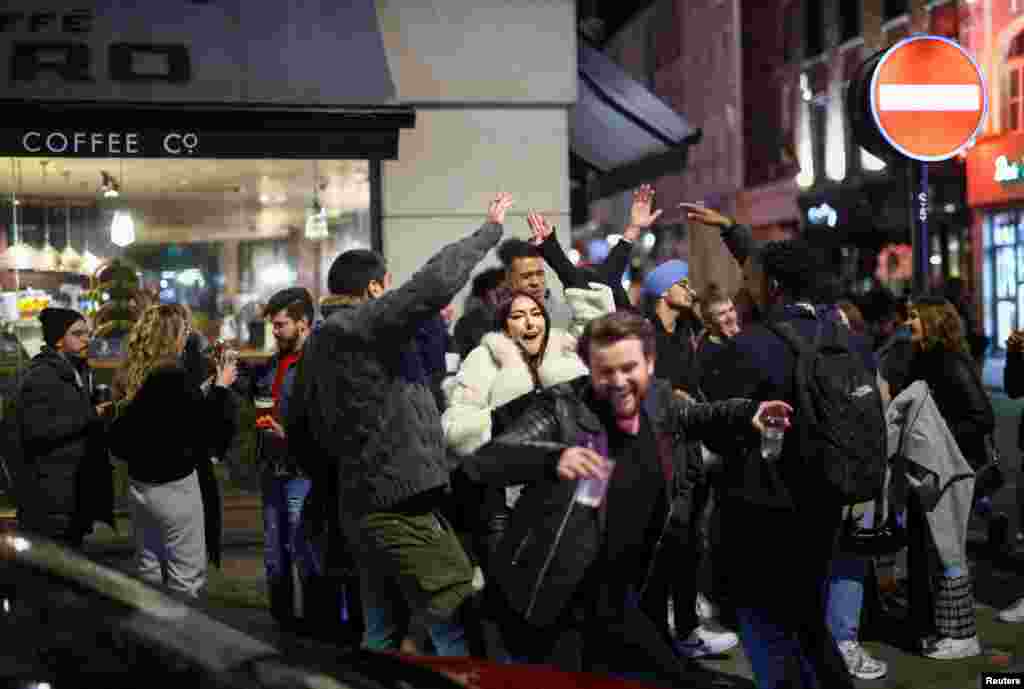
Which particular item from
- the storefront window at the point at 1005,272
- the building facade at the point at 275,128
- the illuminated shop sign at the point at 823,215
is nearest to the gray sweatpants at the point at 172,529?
the building facade at the point at 275,128

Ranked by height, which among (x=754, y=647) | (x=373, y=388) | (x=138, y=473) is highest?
(x=373, y=388)

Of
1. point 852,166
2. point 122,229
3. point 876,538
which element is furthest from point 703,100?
point 876,538

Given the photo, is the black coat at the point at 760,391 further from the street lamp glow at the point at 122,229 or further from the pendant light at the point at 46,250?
the street lamp glow at the point at 122,229

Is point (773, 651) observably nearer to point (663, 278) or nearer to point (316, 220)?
point (663, 278)

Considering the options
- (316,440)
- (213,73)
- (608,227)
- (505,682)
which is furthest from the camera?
(608,227)

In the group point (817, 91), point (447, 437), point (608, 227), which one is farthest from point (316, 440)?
point (608, 227)

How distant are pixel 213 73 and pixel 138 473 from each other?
14.4 ft

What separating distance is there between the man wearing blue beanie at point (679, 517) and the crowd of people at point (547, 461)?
2 centimetres

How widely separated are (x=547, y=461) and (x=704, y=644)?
3.45m

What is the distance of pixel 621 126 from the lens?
13.1 m

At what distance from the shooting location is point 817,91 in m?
33.8

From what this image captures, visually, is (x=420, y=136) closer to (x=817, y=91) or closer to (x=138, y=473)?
(x=138, y=473)

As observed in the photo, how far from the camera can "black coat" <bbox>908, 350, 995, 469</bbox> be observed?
756 cm

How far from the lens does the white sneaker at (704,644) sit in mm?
7109
